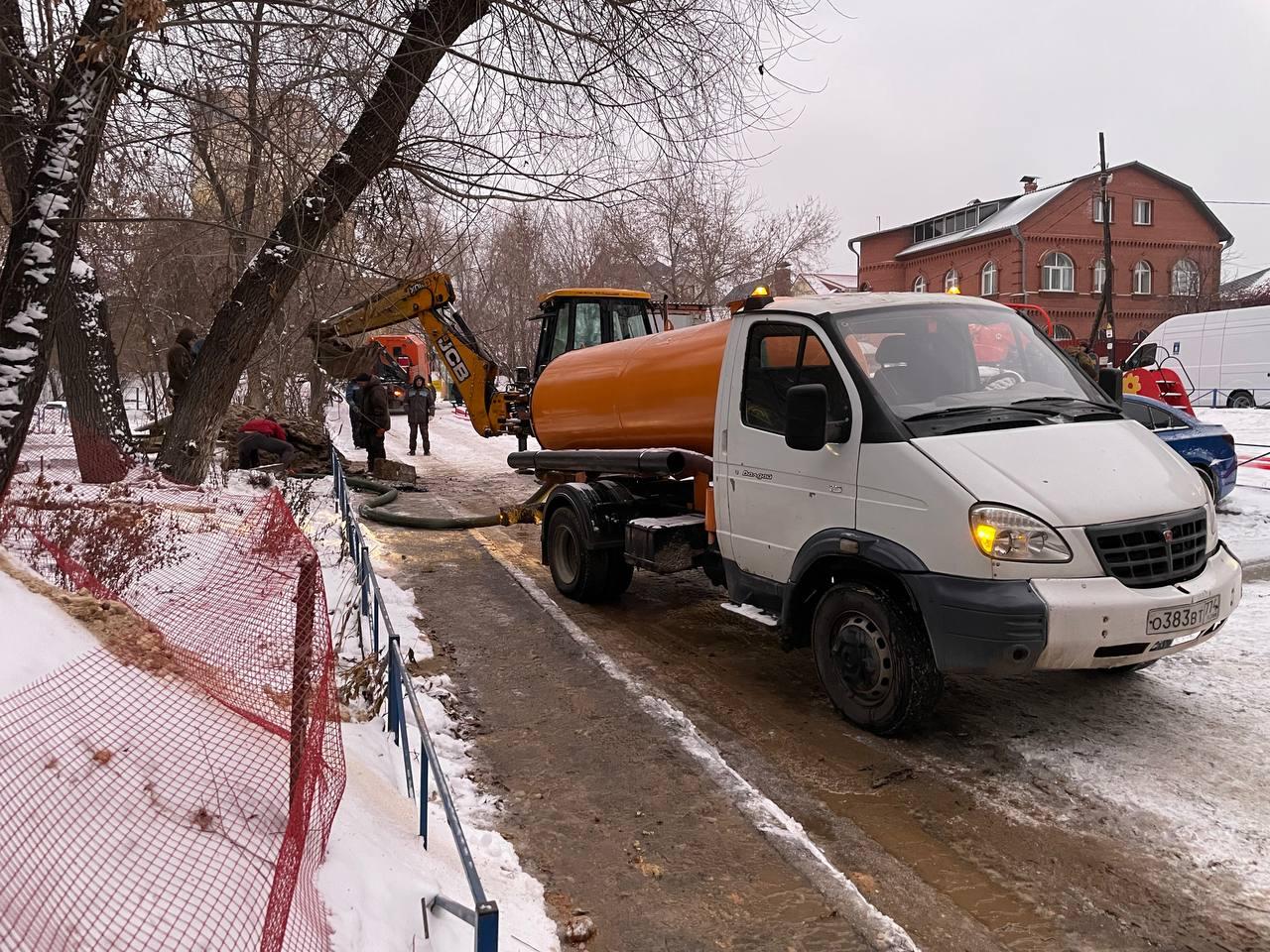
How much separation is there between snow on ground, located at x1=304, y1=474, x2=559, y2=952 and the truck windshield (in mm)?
2895

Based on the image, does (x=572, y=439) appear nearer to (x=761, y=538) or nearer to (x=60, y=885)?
(x=761, y=538)

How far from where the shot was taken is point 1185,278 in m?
41.5

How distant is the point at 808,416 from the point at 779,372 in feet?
2.40

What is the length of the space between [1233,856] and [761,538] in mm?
2787

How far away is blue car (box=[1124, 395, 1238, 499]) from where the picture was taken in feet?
31.7

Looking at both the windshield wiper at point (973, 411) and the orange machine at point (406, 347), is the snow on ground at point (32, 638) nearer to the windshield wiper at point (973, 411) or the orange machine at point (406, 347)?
the windshield wiper at point (973, 411)

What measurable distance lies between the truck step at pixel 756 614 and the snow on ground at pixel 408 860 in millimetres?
1889

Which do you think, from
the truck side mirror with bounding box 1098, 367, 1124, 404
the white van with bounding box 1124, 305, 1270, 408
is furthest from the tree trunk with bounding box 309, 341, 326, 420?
the white van with bounding box 1124, 305, 1270, 408

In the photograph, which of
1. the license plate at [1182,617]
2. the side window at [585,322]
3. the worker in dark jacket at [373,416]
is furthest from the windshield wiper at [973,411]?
the worker in dark jacket at [373,416]

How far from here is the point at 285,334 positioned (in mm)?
A: 16016

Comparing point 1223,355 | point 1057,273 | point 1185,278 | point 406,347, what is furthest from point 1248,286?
point 406,347

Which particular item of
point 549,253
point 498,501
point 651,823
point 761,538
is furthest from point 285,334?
point 549,253

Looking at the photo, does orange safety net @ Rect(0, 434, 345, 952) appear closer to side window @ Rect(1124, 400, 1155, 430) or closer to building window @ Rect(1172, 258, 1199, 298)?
side window @ Rect(1124, 400, 1155, 430)

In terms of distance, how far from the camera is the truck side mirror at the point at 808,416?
4.75 meters
